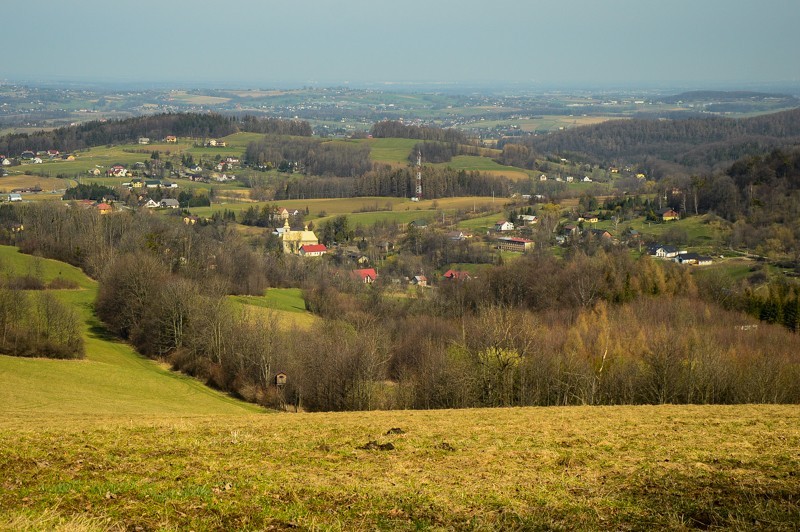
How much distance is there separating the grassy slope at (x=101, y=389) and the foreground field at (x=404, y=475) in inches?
307

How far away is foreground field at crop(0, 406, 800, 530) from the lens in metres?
10.0

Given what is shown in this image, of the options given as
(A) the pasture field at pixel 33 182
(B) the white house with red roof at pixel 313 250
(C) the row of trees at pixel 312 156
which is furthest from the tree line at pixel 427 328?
(C) the row of trees at pixel 312 156

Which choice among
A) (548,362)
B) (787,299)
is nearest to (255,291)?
(548,362)

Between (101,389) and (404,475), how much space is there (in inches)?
956

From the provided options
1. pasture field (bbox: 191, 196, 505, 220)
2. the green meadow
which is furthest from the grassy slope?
pasture field (bbox: 191, 196, 505, 220)

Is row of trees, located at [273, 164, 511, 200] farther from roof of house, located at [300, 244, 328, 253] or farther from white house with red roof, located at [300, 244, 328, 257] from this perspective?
white house with red roof, located at [300, 244, 328, 257]

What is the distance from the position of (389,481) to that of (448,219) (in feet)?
303

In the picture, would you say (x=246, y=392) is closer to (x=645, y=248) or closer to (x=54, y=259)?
(x=54, y=259)

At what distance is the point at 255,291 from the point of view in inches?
2359

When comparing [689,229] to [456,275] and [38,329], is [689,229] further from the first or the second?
[38,329]

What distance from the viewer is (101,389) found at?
32844 millimetres

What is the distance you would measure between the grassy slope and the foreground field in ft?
25.6

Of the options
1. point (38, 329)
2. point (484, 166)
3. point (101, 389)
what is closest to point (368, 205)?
point (484, 166)

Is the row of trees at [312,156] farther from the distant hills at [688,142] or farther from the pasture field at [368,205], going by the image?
the distant hills at [688,142]
